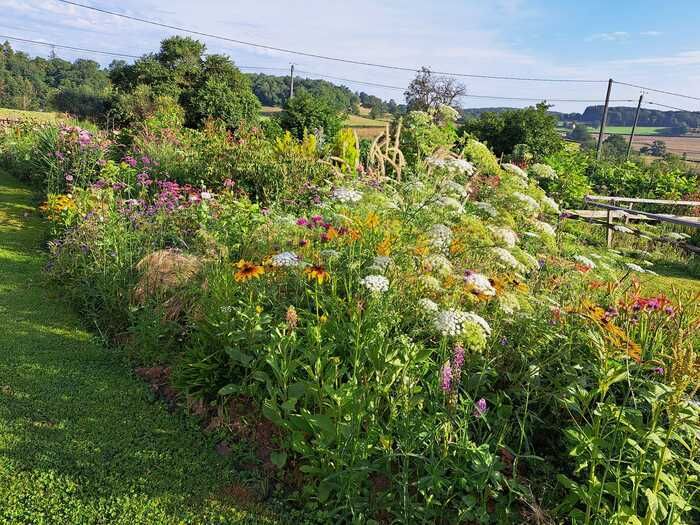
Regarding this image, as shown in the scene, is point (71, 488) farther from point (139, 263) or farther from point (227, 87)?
point (227, 87)

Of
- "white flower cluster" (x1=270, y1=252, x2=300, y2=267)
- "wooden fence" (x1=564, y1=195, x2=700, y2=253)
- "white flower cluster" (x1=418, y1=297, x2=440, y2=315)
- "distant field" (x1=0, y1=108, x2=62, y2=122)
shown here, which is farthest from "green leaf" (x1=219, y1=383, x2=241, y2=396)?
"distant field" (x1=0, y1=108, x2=62, y2=122)

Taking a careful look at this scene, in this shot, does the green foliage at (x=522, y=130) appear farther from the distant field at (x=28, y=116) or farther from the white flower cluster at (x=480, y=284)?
→ the white flower cluster at (x=480, y=284)

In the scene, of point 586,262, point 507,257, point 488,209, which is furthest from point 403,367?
point 586,262

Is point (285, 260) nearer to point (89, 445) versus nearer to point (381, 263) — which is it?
point (381, 263)

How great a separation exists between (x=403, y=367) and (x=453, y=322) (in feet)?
1.10

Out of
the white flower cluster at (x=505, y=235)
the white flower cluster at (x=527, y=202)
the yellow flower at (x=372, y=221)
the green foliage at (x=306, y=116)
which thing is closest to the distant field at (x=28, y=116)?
the green foliage at (x=306, y=116)

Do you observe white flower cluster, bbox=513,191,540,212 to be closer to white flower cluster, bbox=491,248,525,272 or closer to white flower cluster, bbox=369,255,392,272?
white flower cluster, bbox=491,248,525,272

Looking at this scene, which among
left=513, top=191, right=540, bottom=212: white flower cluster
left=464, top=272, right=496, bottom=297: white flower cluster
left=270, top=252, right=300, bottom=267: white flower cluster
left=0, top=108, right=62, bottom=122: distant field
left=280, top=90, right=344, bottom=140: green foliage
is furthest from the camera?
left=280, top=90, right=344, bottom=140: green foliage

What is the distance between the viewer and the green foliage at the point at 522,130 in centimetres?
1214

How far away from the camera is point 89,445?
8.83ft

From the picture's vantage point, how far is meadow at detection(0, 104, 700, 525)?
83.0 inches

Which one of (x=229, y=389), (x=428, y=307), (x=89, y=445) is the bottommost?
(x=89, y=445)

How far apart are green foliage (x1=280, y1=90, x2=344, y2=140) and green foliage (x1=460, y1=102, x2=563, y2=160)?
14.9 ft

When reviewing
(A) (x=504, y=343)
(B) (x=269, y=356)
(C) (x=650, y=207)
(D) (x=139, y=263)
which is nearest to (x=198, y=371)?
(B) (x=269, y=356)
